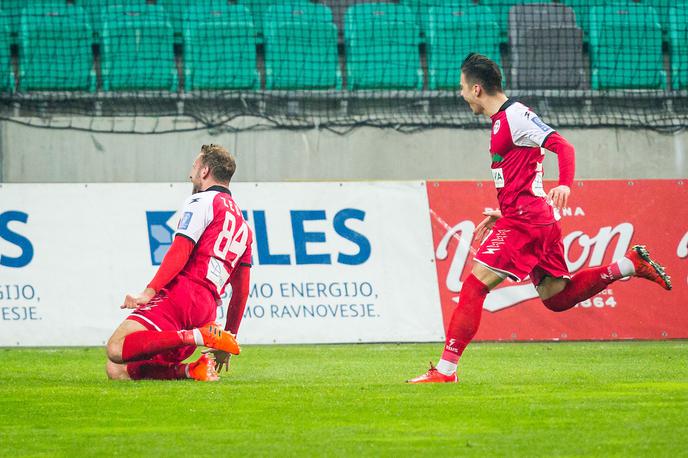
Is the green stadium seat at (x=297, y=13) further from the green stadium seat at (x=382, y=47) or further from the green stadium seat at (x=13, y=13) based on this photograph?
the green stadium seat at (x=13, y=13)

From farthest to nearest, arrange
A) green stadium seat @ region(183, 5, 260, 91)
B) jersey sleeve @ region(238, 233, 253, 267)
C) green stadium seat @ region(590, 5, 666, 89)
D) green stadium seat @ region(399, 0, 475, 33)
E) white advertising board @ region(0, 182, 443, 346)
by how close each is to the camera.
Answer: green stadium seat @ region(399, 0, 475, 33), green stadium seat @ region(590, 5, 666, 89), green stadium seat @ region(183, 5, 260, 91), white advertising board @ region(0, 182, 443, 346), jersey sleeve @ region(238, 233, 253, 267)

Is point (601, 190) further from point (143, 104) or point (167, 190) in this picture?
point (143, 104)

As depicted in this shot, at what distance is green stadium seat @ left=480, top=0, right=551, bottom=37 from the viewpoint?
1402 centimetres

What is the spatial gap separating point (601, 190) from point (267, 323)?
11.3 feet

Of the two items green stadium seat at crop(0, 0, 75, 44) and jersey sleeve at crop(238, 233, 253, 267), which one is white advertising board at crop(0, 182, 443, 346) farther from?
green stadium seat at crop(0, 0, 75, 44)

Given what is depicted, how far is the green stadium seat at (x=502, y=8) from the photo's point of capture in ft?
46.0

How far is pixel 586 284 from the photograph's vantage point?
277 inches

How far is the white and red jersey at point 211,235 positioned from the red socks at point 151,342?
0.43 metres

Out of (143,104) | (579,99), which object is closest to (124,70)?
Answer: (143,104)

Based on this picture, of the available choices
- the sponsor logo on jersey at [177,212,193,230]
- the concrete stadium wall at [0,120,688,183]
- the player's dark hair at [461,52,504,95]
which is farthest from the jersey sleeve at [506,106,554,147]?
the concrete stadium wall at [0,120,688,183]

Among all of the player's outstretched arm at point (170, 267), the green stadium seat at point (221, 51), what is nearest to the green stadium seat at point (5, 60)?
the green stadium seat at point (221, 51)

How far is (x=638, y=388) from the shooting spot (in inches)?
237

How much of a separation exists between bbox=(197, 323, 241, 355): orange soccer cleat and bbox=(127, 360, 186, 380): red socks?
51 centimetres

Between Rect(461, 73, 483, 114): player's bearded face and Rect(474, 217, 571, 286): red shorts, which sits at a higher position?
Rect(461, 73, 483, 114): player's bearded face
